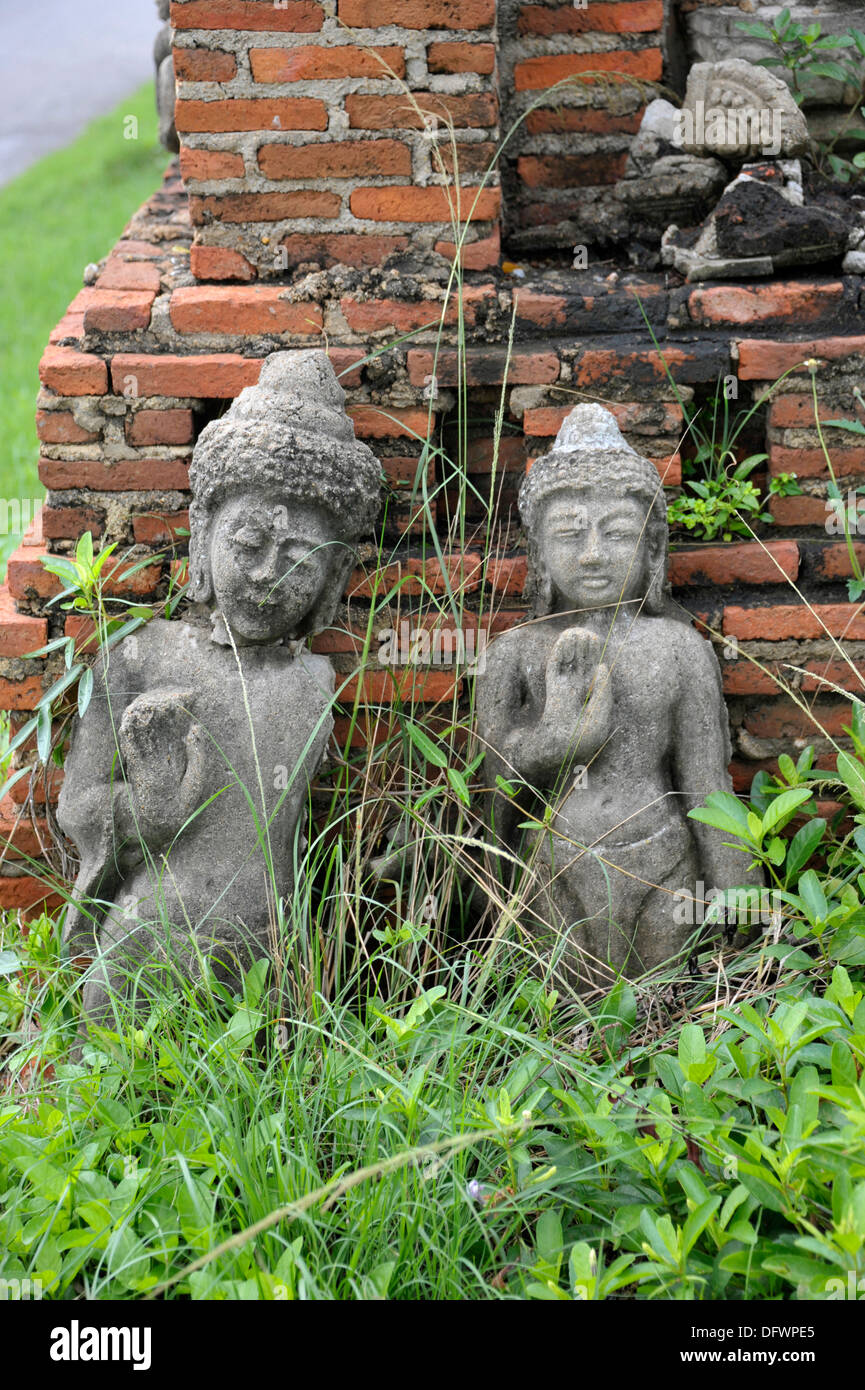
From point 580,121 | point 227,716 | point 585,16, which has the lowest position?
point 227,716

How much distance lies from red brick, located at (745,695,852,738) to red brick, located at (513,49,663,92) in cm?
189

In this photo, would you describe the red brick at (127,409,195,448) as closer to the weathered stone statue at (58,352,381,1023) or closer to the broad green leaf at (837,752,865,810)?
the weathered stone statue at (58,352,381,1023)

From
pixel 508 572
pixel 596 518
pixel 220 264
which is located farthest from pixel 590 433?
pixel 220 264

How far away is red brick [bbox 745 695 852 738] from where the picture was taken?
3066 millimetres

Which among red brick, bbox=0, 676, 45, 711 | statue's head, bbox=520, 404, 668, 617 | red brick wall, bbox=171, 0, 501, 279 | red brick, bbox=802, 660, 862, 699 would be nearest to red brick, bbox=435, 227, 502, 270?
red brick wall, bbox=171, 0, 501, 279

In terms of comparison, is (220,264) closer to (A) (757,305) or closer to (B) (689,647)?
(A) (757,305)

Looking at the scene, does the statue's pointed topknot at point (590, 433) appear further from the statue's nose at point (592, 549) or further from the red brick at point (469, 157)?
the red brick at point (469, 157)

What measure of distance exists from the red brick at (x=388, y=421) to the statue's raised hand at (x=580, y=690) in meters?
0.73

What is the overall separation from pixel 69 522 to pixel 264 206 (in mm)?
956

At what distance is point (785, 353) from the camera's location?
298 cm

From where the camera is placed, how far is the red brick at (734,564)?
3.03 meters

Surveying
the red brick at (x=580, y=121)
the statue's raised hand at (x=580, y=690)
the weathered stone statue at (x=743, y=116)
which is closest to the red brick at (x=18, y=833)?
the statue's raised hand at (x=580, y=690)
